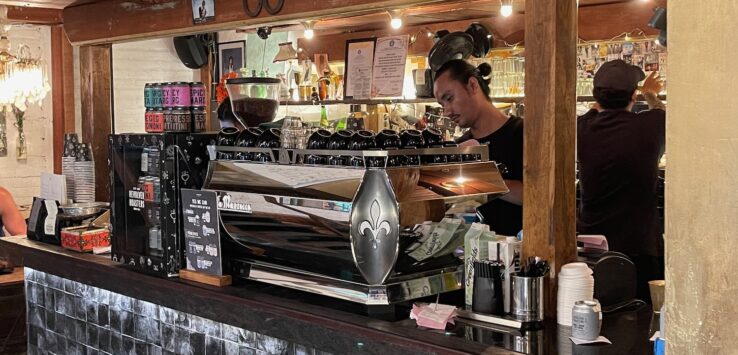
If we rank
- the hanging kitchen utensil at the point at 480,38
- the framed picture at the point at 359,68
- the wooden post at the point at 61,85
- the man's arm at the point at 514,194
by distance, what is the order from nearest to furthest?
the man's arm at the point at 514,194
the hanging kitchen utensil at the point at 480,38
the framed picture at the point at 359,68
the wooden post at the point at 61,85

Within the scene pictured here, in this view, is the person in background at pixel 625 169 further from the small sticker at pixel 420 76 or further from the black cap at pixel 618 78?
the small sticker at pixel 420 76

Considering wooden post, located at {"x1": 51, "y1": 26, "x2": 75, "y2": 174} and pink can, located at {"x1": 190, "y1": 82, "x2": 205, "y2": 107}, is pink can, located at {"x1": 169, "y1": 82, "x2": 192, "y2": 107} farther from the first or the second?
wooden post, located at {"x1": 51, "y1": 26, "x2": 75, "y2": 174}

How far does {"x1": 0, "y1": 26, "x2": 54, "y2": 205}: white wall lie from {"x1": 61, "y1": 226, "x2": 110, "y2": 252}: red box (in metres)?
5.11

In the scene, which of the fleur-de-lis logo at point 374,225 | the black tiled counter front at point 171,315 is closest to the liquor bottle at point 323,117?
the black tiled counter front at point 171,315

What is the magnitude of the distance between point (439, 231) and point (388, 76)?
4327mm

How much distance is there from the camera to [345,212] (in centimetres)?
273

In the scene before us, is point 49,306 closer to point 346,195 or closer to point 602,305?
point 346,195

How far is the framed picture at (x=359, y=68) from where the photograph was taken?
23.8 feet

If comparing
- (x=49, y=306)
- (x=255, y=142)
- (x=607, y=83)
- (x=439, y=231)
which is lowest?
(x=49, y=306)

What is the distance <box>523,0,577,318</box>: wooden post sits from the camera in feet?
8.56

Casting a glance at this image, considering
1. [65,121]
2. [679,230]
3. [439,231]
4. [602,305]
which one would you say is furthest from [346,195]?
[65,121]

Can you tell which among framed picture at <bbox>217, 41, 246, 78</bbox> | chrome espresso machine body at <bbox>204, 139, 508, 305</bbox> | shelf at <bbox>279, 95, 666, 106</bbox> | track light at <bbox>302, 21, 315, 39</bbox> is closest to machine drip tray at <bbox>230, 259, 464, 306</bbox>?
chrome espresso machine body at <bbox>204, 139, 508, 305</bbox>

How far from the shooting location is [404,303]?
2.86 metres

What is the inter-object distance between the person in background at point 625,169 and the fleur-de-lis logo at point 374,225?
2079 millimetres
